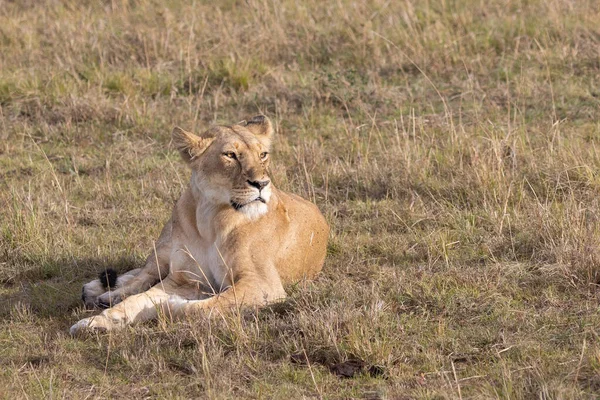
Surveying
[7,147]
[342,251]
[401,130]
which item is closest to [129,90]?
[7,147]

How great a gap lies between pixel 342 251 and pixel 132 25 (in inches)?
205

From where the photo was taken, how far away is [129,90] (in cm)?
945

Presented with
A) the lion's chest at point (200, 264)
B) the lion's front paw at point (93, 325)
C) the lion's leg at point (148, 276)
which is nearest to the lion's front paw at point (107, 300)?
the lion's leg at point (148, 276)

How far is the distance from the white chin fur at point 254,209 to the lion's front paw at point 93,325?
2.77 ft

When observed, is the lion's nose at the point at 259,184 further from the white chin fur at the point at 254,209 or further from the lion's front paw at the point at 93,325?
the lion's front paw at the point at 93,325

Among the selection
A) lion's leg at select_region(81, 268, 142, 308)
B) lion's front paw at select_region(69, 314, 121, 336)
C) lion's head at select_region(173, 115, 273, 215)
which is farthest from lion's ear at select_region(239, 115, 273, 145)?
lion's front paw at select_region(69, 314, 121, 336)

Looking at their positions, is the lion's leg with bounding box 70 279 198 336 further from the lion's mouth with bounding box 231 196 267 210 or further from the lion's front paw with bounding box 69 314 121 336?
the lion's mouth with bounding box 231 196 267 210

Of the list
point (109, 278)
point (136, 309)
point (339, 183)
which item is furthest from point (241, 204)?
point (339, 183)

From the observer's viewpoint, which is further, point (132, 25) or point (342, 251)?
point (132, 25)

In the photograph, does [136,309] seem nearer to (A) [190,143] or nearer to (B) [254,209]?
(B) [254,209]

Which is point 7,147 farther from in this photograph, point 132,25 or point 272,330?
point 272,330

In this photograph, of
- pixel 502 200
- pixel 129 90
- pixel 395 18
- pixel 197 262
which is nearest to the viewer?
pixel 197 262

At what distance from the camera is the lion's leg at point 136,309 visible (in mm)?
5277

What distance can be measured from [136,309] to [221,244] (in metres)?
0.55
